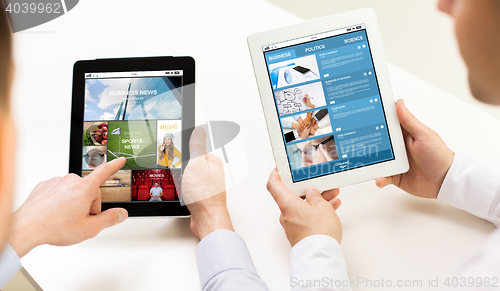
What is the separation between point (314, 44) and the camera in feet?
2.22

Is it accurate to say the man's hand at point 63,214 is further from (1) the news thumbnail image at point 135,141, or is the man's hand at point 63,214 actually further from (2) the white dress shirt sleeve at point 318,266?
(2) the white dress shirt sleeve at point 318,266

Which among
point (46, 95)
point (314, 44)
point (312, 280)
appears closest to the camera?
point (312, 280)

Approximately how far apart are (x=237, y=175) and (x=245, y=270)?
255 millimetres

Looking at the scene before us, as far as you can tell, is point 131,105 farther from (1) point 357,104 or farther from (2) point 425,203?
(2) point 425,203

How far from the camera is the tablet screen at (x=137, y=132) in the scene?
0.73 metres

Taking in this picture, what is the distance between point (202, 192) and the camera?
2.43ft

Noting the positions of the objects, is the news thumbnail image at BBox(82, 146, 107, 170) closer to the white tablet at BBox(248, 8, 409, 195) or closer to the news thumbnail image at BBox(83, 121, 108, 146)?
the news thumbnail image at BBox(83, 121, 108, 146)

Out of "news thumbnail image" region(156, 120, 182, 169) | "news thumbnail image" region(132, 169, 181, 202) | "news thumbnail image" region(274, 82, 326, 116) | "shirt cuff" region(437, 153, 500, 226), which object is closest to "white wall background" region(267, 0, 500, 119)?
"shirt cuff" region(437, 153, 500, 226)

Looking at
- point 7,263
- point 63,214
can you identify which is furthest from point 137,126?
point 7,263

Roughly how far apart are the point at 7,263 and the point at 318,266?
1.87ft

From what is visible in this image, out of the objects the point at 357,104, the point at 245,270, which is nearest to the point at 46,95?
the point at 245,270

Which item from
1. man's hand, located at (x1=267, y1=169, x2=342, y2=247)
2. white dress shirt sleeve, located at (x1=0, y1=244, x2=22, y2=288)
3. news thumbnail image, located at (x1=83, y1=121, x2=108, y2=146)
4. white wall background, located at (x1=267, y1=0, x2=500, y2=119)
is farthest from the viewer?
white wall background, located at (x1=267, y1=0, x2=500, y2=119)

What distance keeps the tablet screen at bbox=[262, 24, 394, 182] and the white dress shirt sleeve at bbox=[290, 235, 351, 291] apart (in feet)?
0.50

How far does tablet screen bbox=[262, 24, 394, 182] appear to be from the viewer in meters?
0.68
